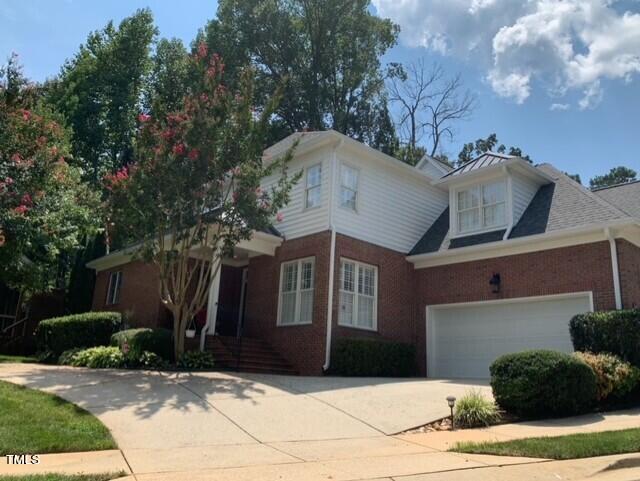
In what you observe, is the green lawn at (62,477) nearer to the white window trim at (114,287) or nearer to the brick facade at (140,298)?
the brick facade at (140,298)

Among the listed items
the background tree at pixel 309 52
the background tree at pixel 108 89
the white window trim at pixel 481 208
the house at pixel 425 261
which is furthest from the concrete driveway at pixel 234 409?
the background tree at pixel 309 52

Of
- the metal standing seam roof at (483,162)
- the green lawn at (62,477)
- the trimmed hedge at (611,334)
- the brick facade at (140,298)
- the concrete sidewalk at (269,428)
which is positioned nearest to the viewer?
the green lawn at (62,477)

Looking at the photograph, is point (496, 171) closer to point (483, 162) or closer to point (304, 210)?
point (483, 162)

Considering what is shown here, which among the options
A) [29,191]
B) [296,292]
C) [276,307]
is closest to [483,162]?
[296,292]

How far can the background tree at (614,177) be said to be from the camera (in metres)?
46.4

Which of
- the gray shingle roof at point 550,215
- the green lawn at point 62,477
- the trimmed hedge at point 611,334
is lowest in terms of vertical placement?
the green lawn at point 62,477

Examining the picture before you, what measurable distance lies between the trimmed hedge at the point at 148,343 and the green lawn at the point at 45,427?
4527 mm

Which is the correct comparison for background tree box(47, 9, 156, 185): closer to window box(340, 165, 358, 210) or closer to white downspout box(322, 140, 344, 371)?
window box(340, 165, 358, 210)

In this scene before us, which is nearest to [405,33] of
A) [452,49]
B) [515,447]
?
→ [452,49]

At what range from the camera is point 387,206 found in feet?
56.0

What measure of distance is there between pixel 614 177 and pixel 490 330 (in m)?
38.6

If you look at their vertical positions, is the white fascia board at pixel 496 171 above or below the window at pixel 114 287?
above

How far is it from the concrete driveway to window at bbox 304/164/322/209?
5514mm

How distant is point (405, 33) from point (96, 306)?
26.6m
